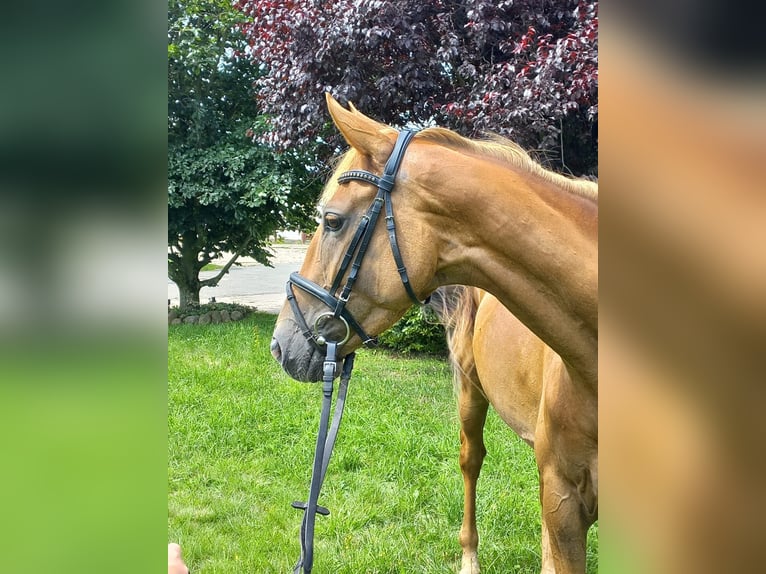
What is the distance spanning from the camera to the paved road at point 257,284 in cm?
1253

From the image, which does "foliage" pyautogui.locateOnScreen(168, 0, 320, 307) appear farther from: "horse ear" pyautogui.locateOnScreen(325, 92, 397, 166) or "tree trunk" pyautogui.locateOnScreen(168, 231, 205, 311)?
"horse ear" pyautogui.locateOnScreen(325, 92, 397, 166)

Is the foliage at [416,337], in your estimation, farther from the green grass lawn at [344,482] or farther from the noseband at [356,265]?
the noseband at [356,265]

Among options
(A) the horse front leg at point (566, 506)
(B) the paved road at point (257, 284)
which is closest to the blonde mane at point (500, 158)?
(A) the horse front leg at point (566, 506)

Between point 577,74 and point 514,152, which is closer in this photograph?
point 514,152

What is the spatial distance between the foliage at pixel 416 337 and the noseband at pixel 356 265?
5769mm

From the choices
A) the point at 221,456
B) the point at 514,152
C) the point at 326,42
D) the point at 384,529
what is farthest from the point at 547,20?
the point at 221,456

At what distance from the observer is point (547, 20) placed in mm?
4625

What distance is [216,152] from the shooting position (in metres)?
9.84

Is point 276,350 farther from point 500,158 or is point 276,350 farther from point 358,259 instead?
point 500,158

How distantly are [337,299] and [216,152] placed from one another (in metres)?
8.94

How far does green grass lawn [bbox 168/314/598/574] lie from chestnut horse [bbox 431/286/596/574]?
0.45 m

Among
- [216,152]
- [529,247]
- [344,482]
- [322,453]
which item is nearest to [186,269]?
[216,152]
